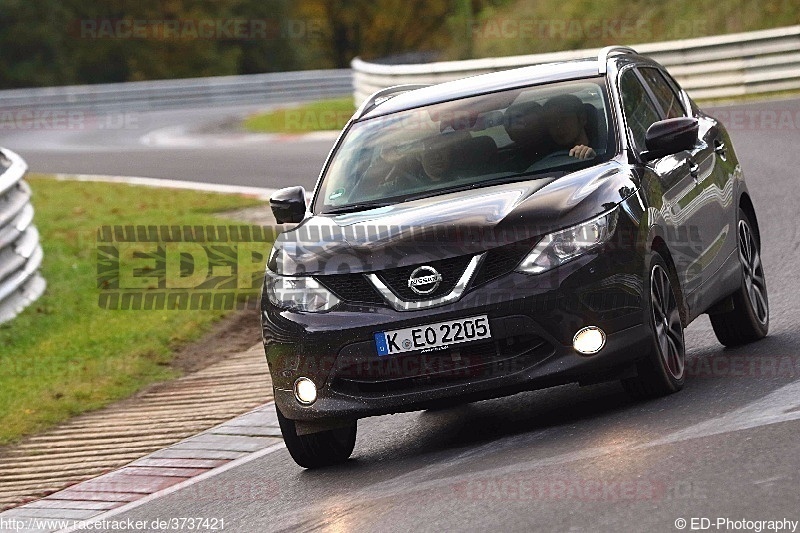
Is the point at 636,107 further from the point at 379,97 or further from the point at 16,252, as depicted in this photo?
the point at 16,252

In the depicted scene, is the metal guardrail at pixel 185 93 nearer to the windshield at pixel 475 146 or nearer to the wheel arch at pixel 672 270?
the windshield at pixel 475 146

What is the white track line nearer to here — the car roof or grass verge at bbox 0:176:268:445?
grass verge at bbox 0:176:268:445

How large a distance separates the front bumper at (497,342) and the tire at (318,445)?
0.46 meters

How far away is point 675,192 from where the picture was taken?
8445 mm

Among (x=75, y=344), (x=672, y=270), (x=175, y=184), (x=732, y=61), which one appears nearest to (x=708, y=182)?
(x=672, y=270)

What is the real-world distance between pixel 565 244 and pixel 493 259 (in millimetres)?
351

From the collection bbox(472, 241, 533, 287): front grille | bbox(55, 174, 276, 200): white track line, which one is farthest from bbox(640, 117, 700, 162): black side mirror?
bbox(55, 174, 276, 200): white track line

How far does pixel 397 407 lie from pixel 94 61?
6911 centimetres

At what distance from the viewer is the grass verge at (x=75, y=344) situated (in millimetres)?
10906

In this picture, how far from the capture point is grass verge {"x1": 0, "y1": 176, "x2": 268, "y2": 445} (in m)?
10.9

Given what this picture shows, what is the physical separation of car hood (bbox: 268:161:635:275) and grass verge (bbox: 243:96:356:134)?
2198 cm

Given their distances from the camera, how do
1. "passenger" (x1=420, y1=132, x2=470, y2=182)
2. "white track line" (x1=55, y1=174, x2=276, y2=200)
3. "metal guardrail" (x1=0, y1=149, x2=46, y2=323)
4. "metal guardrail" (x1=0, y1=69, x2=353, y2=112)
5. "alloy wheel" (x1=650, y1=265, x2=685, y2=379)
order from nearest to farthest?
"alloy wheel" (x1=650, y1=265, x2=685, y2=379) < "passenger" (x1=420, y1=132, x2=470, y2=182) < "metal guardrail" (x1=0, y1=149, x2=46, y2=323) < "white track line" (x1=55, y1=174, x2=276, y2=200) < "metal guardrail" (x1=0, y1=69, x2=353, y2=112)

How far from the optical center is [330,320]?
295 inches

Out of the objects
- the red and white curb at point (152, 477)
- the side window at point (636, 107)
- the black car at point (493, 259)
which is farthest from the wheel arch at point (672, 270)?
the red and white curb at point (152, 477)
